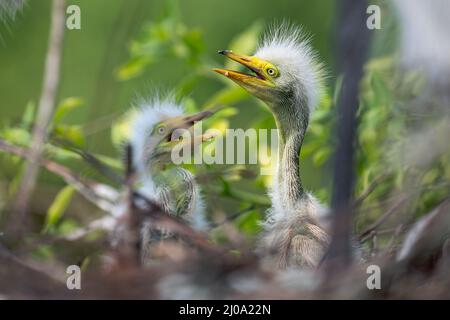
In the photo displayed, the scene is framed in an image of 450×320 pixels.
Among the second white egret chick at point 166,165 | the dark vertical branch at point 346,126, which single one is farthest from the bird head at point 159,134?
the dark vertical branch at point 346,126

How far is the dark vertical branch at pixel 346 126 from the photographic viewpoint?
0.64 m

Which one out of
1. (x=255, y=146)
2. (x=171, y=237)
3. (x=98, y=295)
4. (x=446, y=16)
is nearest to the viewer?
(x=98, y=295)

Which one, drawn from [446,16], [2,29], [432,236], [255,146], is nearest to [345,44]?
[432,236]

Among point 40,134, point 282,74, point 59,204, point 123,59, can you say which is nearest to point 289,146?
point 282,74

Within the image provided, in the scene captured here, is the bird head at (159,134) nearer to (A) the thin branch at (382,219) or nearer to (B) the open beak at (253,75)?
(B) the open beak at (253,75)

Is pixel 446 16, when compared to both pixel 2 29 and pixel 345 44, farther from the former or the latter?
pixel 2 29

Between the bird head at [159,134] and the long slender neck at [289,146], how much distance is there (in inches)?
3.7

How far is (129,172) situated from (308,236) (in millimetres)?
289

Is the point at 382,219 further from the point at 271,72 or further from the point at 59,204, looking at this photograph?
the point at 59,204

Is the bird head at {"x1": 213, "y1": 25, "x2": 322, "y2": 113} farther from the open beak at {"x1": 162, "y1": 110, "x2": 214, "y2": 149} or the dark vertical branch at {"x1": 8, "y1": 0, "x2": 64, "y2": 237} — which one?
the dark vertical branch at {"x1": 8, "y1": 0, "x2": 64, "y2": 237}

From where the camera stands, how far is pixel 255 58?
0.99 m

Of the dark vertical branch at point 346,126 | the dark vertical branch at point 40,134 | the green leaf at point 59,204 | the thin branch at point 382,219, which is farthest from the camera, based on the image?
the green leaf at point 59,204

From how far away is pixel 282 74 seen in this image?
0.98 m

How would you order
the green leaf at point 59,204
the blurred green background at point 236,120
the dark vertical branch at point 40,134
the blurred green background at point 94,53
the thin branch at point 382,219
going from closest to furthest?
the dark vertical branch at point 40,134, the thin branch at point 382,219, the blurred green background at point 236,120, the green leaf at point 59,204, the blurred green background at point 94,53
